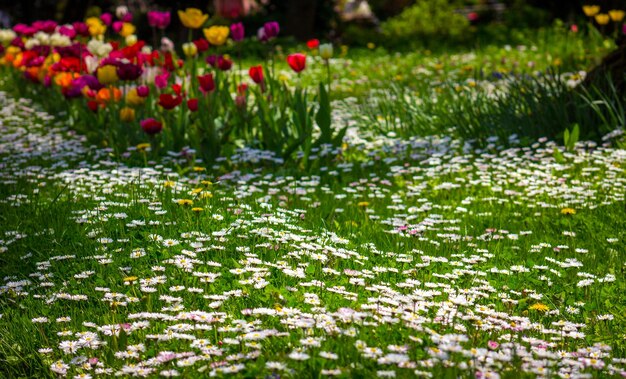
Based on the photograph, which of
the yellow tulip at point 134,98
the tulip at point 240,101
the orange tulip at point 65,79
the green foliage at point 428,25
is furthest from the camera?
the green foliage at point 428,25

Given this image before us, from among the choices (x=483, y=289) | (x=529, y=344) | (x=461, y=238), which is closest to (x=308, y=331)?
(x=529, y=344)

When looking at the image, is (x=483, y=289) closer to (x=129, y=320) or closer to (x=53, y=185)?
(x=129, y=320)

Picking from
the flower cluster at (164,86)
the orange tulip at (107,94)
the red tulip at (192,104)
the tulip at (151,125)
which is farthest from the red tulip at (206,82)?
the orange tulip at (107,94)

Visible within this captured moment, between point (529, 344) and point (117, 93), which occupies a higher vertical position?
point (117, 93)

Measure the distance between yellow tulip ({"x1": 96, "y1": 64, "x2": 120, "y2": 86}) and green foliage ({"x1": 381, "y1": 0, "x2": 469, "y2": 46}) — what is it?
1130cm

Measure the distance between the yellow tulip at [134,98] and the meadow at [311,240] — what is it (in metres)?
0.06

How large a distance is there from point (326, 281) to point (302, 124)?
345 centimetres

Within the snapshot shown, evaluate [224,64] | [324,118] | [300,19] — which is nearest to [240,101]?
[224,64]

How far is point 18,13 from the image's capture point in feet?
77.1

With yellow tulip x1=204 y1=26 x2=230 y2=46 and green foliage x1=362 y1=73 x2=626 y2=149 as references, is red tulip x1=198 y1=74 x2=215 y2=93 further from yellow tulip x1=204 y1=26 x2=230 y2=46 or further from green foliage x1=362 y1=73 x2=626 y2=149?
green foliage x1=362 y1=73 x2=626 y2=149

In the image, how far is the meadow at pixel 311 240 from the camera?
2.92 m

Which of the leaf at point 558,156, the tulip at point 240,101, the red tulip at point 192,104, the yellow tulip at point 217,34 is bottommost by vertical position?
the leaf at point 558,156

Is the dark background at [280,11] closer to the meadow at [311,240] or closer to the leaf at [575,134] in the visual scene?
the meadow at [311,240]

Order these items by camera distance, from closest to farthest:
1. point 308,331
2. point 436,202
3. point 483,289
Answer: point 308,331
point 483,289
point 436,202
